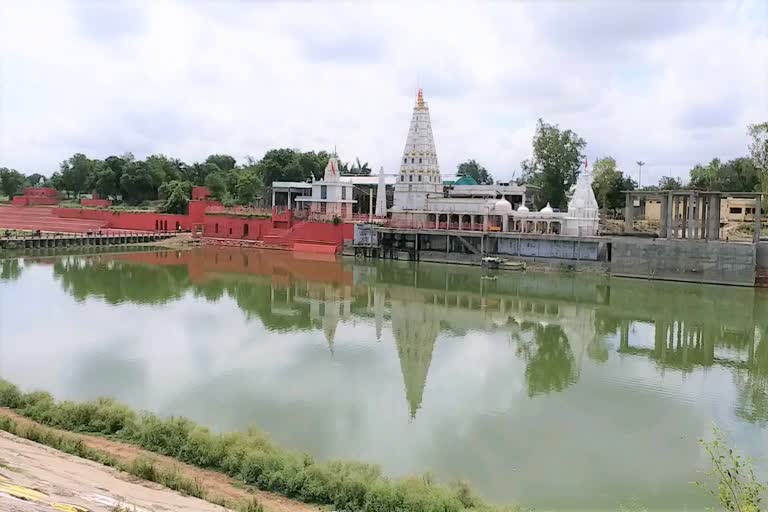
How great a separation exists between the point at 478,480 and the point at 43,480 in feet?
18.3

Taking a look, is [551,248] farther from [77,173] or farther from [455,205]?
[77,173]

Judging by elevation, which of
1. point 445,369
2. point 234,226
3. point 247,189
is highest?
point 247,189

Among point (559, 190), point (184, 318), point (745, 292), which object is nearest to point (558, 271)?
point (745, 292)

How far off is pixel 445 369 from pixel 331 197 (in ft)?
102

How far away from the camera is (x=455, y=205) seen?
4050 cm

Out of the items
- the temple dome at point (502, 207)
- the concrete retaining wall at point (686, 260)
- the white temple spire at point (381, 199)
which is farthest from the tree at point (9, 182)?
the concrete retaining wall at point (686, 260)

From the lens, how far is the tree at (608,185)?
157 feet

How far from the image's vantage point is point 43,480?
251 inches

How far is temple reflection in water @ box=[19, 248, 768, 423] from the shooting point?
16922 mm

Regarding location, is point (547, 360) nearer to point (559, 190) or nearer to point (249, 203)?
point (559, 190)

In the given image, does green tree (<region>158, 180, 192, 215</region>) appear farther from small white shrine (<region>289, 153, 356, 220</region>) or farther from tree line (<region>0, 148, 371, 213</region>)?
small white shrine (<region>289, 153, 356, 220</region>)

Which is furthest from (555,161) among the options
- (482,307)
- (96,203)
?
(96,203)

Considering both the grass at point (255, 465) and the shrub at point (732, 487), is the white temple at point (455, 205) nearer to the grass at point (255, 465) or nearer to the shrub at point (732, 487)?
the shrub at point (732, 487)

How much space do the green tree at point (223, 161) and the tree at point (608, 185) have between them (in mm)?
48253
